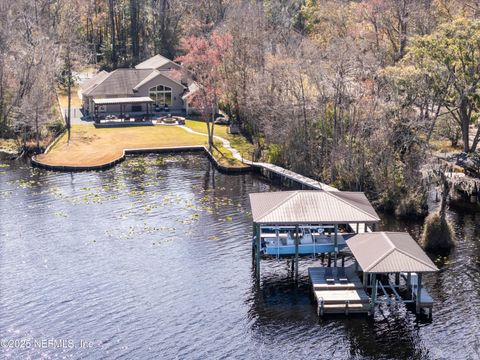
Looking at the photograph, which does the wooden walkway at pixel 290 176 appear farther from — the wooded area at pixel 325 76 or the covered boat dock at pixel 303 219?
the covered boat dock at pixel 303 219

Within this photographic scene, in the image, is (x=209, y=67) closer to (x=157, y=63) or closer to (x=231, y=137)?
(x=231, y=137)

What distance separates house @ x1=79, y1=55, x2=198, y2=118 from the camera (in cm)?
10019

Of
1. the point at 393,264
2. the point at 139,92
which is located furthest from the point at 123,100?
the point at 393,264

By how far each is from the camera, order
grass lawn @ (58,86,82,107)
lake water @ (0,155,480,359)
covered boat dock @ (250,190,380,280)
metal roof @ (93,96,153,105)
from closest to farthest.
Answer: lake water @ (0,155,480,359) → covered boat dock @ (250,190,380,280) → metal roof @ (93,96,153,105) → grass lawn @ (58,86,82,107)

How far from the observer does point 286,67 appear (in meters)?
75.1

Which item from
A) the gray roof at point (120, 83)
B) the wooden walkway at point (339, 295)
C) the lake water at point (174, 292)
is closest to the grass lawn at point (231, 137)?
the gray roof at point (120, 83)

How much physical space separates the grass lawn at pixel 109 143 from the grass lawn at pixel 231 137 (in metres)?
2.15

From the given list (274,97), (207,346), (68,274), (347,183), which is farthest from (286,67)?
(207,346)

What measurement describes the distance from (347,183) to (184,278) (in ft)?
78.0

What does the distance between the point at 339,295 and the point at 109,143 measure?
50235 millimetres

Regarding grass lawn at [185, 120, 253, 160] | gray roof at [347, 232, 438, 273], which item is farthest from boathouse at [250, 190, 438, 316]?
grass lawn at [185, 120, 253, 160]

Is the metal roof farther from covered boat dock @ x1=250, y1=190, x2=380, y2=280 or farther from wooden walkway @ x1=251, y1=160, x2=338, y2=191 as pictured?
covered boat dock @ x1=250, y1=190, x2=380, y2=280

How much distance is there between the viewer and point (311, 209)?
47.4 metres

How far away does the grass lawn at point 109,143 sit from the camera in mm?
78938
